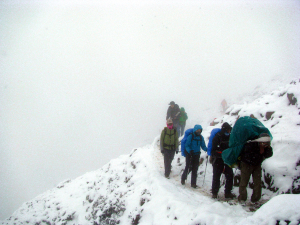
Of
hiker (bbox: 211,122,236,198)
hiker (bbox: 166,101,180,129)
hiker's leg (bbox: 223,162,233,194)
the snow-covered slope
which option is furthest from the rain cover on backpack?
hiker (bbox: 166,101,180,129)

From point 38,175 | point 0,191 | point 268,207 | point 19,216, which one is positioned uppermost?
point 268,207

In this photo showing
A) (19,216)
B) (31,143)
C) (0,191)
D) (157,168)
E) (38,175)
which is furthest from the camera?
(31,143)

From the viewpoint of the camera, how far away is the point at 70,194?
10.2 m

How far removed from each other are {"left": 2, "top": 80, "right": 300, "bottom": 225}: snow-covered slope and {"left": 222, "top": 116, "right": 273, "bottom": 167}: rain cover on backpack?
1202mm

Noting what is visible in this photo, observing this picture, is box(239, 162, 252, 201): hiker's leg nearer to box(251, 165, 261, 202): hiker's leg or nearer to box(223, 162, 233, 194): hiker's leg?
box(251, 165, 261, 202): hiker's leg

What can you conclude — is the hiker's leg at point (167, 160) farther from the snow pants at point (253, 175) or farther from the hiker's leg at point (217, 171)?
the snow pants at point (253, 175)

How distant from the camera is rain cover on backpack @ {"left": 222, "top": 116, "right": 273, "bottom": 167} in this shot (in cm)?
344

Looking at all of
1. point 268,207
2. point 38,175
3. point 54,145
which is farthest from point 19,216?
point 54,145

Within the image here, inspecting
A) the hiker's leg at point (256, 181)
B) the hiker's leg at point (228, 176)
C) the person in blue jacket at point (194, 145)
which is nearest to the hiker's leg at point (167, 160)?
the person in blue jacket at point (194, 145)

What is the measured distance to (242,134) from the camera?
3.53 meters

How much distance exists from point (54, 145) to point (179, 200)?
116 metres

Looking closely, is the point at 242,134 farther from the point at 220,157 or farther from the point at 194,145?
the point at 194,145

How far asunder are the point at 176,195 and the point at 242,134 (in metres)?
2.99

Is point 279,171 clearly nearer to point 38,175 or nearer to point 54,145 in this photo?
point 38,175
